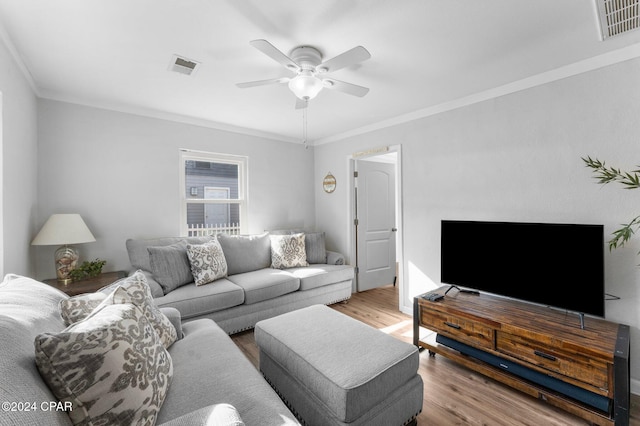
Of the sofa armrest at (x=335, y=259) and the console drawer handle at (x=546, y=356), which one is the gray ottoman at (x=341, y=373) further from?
the sofa armrest at (x=335, y=259)

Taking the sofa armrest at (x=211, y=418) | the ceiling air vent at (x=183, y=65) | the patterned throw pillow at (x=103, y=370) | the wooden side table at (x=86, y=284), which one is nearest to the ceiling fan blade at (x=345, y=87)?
the ceiling air vent at (x=183, y=65)

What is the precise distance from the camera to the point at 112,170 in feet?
10.1

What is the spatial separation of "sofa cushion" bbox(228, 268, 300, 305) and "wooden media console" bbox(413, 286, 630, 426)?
54.6 inches

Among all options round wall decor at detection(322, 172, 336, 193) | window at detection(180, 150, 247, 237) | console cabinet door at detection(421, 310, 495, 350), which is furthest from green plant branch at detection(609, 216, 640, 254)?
window at detection(180, 150, 247, 237)

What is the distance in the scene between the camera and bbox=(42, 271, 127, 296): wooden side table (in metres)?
2.35

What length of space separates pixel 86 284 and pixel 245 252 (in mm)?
1524

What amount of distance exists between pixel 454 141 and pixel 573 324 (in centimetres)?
186

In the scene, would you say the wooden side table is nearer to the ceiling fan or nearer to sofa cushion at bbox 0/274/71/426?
sofa cushion at bbox 0/274/71/426

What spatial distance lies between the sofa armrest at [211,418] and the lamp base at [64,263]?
97.4 inches

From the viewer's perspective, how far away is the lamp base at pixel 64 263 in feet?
8.47

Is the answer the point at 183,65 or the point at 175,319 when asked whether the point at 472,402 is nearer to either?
the point at 175,319

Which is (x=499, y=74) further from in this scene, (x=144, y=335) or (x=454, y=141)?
(x=144, y=335)

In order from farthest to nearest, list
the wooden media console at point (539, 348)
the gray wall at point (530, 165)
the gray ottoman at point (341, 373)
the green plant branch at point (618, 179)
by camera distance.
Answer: the gray wall at point (530, 165) → the green plant branch at point (618, 179) → the wooden media console at point (539, 348) → the gray ottoman at point (341, 373)

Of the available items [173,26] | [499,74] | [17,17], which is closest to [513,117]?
[499,74]
